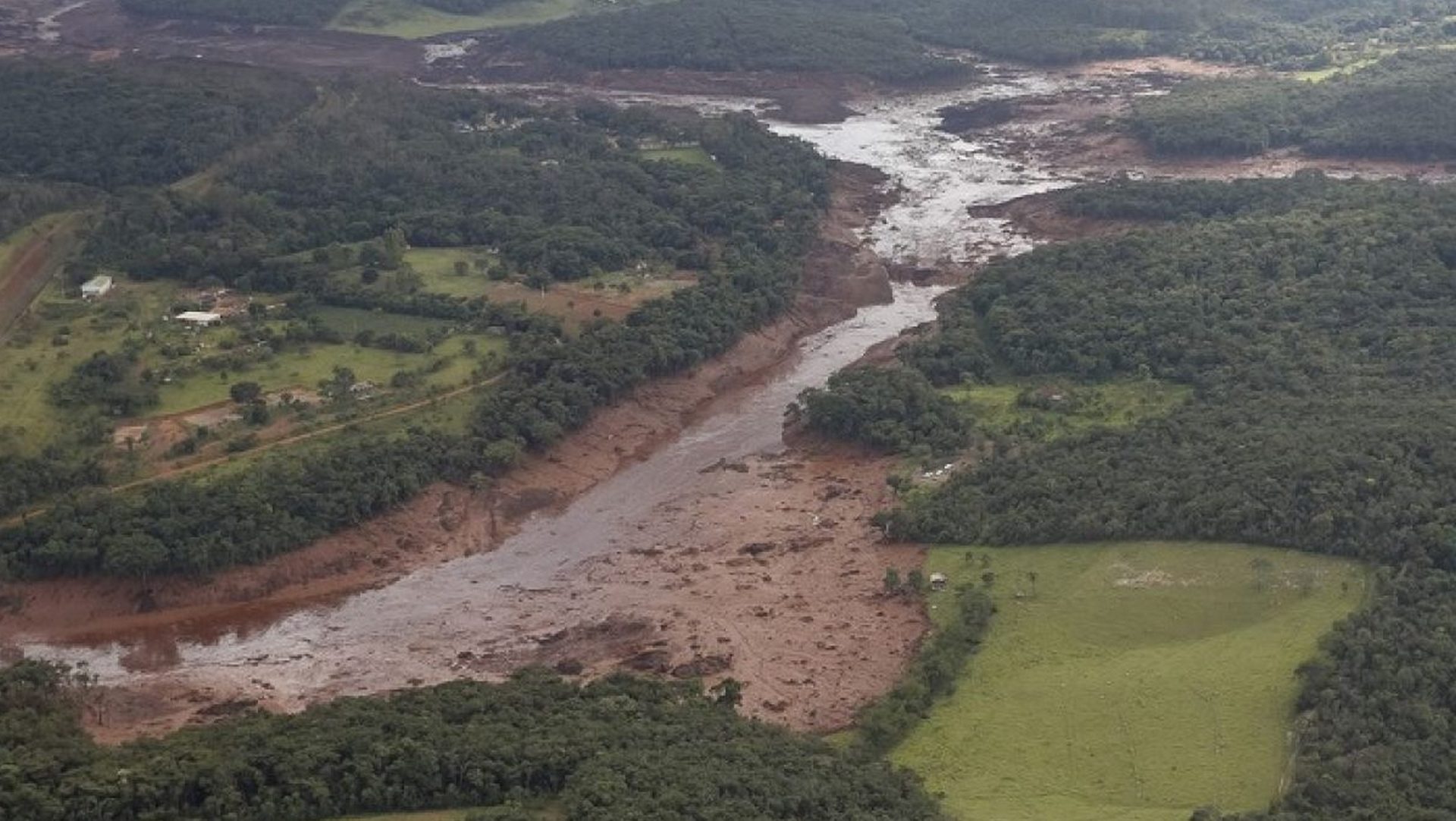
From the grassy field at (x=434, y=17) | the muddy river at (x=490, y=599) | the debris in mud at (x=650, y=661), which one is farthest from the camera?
the grassy field at (x=434, y=17)

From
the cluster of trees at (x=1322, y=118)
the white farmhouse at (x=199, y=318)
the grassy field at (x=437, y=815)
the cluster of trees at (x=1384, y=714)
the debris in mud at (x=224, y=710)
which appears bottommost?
the debris in mud at (x=224, y=710)

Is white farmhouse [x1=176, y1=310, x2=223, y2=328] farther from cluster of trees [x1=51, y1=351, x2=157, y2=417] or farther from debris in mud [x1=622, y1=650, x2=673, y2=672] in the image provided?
debris in mud [x1=622, y1=650, x2=673, y2=672]

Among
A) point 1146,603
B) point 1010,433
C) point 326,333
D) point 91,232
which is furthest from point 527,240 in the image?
point 1146,603

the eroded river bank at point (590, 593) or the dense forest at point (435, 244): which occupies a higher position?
the dense forest at point (435, 244)

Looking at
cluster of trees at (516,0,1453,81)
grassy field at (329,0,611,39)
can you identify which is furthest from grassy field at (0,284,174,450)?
grassy field at (329,0,611,39)

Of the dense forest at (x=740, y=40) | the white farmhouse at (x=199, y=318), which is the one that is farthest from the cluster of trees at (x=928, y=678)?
the dense forest at (x=740, y=40)

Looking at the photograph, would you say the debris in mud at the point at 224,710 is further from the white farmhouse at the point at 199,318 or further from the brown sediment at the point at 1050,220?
the brown sediment at the point at 1050,220

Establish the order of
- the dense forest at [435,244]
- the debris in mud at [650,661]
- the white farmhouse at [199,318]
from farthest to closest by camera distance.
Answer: the white farmhouse at [199,318] → the dense forest at [435,244] → the debris in mud at [650,661]

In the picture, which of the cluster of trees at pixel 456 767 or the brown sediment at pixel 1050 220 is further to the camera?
the brown sediment at pixel 1050 220
